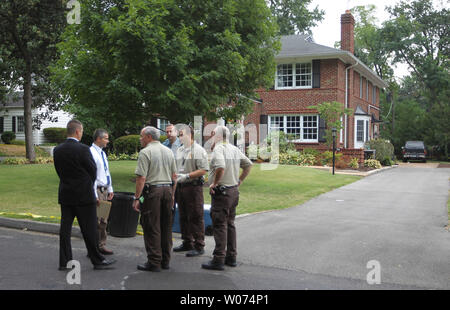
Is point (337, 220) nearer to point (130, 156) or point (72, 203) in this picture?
point (72, 203)

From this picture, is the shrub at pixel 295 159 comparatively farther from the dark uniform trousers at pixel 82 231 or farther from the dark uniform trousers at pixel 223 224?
the dark uniform trousers at pixel 82 231

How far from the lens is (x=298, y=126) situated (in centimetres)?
2652

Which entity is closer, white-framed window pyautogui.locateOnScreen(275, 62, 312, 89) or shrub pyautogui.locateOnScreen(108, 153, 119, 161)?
shrub pyautogui.locateOnScreen(108, 153, 119, 161)

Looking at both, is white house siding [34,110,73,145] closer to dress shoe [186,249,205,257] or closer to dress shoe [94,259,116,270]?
dress shoe [186,249,205,257]

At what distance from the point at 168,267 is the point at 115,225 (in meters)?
2.12

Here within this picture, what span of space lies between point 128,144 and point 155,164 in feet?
74.2

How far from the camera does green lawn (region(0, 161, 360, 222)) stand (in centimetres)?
1050

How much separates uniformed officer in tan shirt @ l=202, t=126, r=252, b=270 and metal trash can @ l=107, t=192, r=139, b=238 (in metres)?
2.04

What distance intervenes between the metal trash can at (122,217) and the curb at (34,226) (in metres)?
0.63

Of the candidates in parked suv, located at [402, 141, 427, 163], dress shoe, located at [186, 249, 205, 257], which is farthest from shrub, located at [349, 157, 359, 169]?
dress shoe, located at [186, 249, 205, 257]

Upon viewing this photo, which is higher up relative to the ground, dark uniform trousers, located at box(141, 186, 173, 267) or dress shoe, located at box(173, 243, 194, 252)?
dark uniform trousers, located at box(141, 186, 173, 267)

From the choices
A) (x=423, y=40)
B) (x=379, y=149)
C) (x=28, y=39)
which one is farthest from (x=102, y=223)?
(x=423, y=40)

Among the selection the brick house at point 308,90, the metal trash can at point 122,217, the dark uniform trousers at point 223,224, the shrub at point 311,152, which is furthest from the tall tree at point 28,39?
the dark uniform trousers at point 223,224

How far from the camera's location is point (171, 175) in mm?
5848
